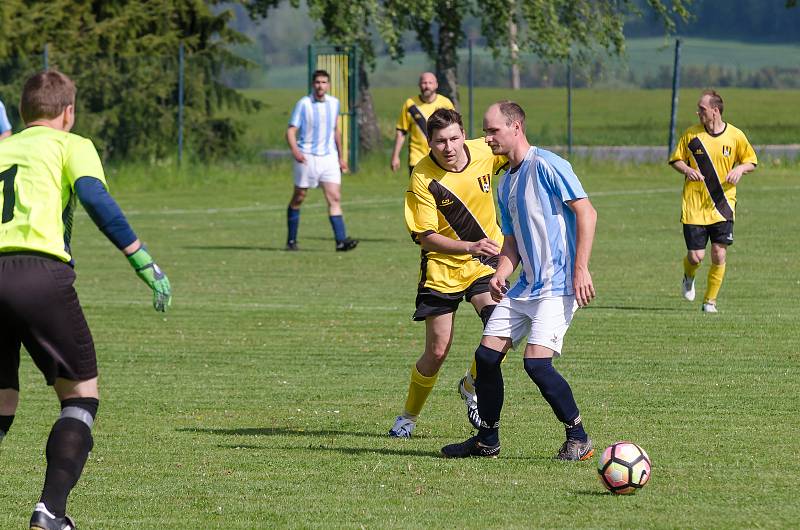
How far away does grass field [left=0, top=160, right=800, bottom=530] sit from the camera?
21.1ft

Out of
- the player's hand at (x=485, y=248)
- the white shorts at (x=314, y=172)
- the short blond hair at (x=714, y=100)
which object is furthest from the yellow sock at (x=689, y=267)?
the player's hand at (x=485, y=248)

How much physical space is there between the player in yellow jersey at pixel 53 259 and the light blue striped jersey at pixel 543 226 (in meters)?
2.09

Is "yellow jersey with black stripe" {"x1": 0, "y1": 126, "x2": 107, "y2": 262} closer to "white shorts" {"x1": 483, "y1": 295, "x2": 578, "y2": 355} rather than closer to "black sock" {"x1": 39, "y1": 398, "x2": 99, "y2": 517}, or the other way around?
"black sock" {"x1": 39, "y1": 398, "x2": 99, "y2": 517}

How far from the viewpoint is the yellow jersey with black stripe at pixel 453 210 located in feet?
26.4

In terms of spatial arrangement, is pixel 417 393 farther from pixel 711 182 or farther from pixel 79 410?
pixel 711 182

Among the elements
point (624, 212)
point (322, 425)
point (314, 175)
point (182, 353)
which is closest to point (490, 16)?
point (624, 212)

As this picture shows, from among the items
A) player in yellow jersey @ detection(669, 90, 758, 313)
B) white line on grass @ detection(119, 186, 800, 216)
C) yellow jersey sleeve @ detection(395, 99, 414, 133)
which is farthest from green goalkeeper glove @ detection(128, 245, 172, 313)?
white line on grass @ detection(119, 186, 800, 216)

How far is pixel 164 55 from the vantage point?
32.3 meters

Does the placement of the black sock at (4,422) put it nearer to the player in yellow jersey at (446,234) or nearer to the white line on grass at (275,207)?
the player in yellow jersey at (446,234)

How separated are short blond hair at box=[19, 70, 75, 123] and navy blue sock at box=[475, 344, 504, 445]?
251 cm

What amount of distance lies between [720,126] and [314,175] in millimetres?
6597

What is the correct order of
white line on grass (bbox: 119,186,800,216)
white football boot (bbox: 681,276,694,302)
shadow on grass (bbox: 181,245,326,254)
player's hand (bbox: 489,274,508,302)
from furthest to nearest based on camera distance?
white line on grass (bbox: 119,186,800,216) < shadow on grass (bbox: 181,245,326,254) < white football boot (bbox: 681,276,694,302) < player's hand (bbox: 489,274,508,302)

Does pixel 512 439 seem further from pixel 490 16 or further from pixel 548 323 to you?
pixel 490 16

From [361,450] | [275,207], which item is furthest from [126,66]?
[361,450]
